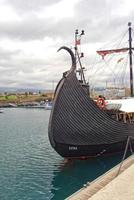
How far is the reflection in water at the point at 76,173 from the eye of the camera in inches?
688

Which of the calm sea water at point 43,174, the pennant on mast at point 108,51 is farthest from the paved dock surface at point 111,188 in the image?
the pennant on mast at point 108,51

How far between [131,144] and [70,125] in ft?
19.8

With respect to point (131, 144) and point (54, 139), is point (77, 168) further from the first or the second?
point (131, 144)

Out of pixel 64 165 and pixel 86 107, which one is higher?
pixel 86 107

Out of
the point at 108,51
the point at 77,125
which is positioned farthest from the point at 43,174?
the point at 108,51

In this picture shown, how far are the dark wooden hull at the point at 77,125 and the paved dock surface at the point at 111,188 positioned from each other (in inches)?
241

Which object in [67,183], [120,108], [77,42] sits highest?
[77,42]

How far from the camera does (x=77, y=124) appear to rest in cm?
2202

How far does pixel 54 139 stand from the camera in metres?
21.5

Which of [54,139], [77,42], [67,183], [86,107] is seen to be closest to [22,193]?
[67,183]

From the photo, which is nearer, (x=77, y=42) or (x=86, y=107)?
(x=86, y=107)

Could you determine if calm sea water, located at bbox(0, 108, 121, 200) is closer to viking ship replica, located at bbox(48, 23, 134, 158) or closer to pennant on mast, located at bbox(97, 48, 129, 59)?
viking ship replica, located at bbox(48, 23, 134, 158)

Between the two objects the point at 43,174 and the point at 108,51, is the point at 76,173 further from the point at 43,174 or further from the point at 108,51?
the point at 108,51

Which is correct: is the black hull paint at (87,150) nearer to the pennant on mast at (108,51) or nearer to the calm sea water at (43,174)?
the calm sea water at (43,174)
